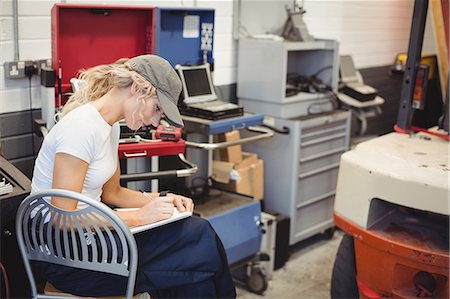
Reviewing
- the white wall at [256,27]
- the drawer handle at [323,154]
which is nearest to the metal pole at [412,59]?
the white wall at [256,27]

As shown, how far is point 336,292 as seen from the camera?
9.61 feet

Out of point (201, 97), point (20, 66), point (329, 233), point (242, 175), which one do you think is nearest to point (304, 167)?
point (242, 175)

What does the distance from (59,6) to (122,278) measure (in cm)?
136

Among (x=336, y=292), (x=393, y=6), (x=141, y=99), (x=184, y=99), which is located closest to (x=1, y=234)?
(x=141, y=99)

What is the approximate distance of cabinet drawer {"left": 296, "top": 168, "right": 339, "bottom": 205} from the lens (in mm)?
3865

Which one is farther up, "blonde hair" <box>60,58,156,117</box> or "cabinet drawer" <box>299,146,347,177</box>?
"blonde hair" <box>60,58,156,117</box>

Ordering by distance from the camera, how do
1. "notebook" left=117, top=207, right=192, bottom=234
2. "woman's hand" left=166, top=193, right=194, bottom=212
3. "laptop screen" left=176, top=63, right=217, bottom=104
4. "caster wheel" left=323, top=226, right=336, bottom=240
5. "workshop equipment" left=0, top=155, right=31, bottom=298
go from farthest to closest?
"caster wheel" left=323, top=226, right=336, bottom=240
"laptop screen" left=176, top=63, right=217, bottom=104
"woman's hand" left=166, top=193, right=194, bottom=212
"workshop equipment" left=0, top=155, right=31, bottom=298
"notebook" left=117, top=207, right=192, bottom=234

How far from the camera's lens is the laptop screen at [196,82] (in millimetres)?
3207

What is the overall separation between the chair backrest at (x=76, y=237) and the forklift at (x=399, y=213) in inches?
49.6

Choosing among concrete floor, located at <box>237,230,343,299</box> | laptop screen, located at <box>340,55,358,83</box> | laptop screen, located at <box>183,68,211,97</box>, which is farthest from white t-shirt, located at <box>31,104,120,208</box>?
laptop screen, located at <box>340,55,358,83</box>

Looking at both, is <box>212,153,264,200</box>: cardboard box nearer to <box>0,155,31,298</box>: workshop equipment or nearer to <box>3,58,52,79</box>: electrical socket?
<box>3,58,52,79</box>: electrical socket

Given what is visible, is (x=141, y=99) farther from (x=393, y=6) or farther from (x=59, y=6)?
(x=393, y=6)

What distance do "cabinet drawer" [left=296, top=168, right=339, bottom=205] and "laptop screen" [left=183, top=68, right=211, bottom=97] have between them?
98 centimetres

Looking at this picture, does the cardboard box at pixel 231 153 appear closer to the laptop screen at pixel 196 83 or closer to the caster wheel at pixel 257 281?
the laptop screen at pixel 196 83
